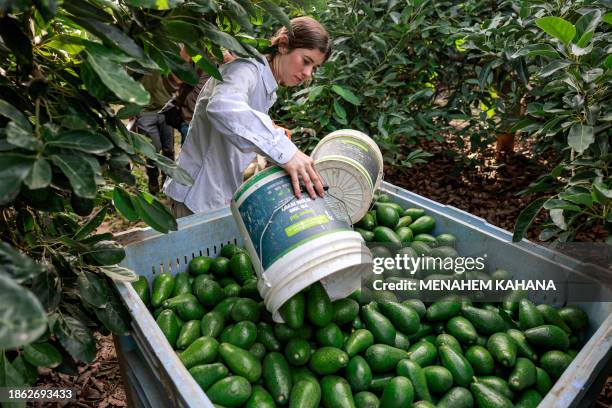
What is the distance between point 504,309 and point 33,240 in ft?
5.32

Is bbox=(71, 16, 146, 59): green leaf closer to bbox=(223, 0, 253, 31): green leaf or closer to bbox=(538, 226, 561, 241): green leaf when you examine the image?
bbox=(223, 0, 253, 31): green leaf

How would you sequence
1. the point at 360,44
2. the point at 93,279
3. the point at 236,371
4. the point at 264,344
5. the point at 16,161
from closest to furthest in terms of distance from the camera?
the point at 16,161 < the point at 93,279 < the point at 236,371 < the point at 264,344 < the point at 360,44

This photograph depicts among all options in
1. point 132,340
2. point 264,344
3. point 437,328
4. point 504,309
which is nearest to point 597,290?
point 504,309

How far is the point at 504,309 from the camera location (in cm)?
176

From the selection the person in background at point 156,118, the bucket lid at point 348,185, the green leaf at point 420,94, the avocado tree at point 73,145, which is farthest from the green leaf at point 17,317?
the person in background at point 156,118

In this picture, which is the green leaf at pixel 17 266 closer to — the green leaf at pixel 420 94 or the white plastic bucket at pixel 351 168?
the white plastic bucket at pixel 351 168

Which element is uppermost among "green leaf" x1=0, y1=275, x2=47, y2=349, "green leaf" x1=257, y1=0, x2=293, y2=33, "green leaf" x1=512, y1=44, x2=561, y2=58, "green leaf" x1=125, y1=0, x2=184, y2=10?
"green leaf" x1=125, y1=0, x2=184, y2=10

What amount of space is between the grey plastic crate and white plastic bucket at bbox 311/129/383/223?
41 centimetres

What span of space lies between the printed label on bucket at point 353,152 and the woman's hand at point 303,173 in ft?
1.25

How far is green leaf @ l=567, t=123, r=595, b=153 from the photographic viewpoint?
5.31 ft

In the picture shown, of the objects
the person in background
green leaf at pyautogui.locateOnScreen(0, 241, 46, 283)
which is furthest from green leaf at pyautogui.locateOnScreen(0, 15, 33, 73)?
the person in background

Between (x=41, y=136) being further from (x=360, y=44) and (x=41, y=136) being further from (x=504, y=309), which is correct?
(x=360, y=44)

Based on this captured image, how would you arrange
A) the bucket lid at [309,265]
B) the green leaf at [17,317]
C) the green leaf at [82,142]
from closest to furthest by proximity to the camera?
the green leaf at [17,317] → the green leaf at [82,142] → the bucket lid at [309,265]

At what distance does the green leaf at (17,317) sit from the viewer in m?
0.55
